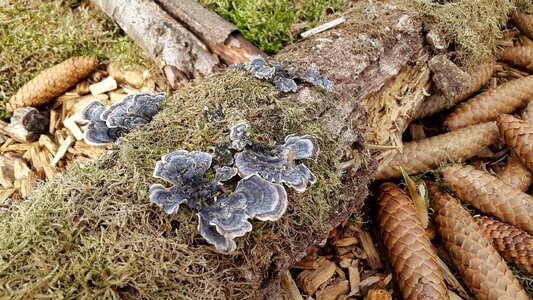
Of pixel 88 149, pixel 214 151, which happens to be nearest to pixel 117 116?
pixel 214 151

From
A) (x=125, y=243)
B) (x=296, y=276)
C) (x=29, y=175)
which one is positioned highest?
(x=125, y=243)

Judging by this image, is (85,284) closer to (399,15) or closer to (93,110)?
(93,110)

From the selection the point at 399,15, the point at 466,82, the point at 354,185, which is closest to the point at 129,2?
the point at 399,15

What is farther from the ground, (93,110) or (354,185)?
(93,110)

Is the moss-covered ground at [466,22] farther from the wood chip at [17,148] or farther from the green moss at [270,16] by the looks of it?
the wood chip at [17,148]

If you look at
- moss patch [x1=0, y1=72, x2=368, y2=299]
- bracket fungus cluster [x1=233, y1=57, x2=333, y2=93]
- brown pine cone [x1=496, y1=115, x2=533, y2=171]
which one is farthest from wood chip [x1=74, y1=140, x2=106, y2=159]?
brown pine cone [x1=496, y1=115, x2=533, y2=171]

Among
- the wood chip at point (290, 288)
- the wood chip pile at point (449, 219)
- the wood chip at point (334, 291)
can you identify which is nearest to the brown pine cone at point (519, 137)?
the wood chip pile at point (449, 219)

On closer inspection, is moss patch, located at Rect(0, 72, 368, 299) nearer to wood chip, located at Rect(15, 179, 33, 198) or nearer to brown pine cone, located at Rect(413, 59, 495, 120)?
wood chip, located at Rect(15, 179, 33, 198)
